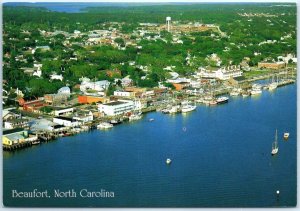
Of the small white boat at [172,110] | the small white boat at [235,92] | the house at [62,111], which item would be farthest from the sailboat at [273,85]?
the house at [62,111]

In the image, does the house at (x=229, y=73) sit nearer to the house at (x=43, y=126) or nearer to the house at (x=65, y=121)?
the house at (x=65, y=121)

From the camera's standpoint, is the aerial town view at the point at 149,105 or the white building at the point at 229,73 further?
the white building at the point at 229,73

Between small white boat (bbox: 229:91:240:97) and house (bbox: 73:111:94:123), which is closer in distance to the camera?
house (bbox: 73:111:94:123)

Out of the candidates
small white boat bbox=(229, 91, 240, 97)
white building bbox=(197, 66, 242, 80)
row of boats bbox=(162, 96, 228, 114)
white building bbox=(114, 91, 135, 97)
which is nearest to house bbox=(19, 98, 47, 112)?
white building bbox=(114, 91, 135, 97)

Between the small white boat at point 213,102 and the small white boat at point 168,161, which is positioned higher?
the small white boat at point 213,102

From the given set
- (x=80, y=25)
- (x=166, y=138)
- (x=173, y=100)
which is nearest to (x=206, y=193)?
(x=166, y=138)

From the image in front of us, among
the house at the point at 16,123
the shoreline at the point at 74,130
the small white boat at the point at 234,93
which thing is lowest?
the shoreline at the point at 74,130

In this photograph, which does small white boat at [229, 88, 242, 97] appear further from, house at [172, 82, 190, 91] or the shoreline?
house at [172, 82, 190, 91]

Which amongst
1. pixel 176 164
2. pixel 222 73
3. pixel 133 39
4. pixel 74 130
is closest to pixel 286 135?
pixel 176 164
